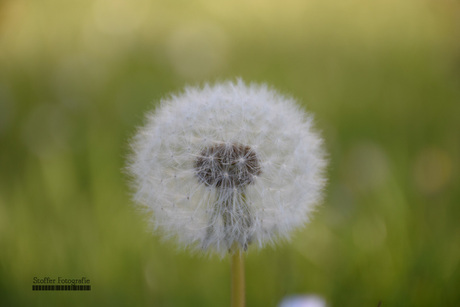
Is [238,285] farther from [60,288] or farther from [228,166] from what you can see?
[60,288]

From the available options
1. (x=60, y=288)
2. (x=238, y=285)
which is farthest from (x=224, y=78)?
(x=238, y=285)

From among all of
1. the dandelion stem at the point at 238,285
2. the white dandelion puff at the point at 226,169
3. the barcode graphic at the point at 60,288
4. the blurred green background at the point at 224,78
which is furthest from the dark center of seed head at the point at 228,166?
the barcode graphic at the point at 60,288

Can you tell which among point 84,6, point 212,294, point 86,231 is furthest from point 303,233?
point 84,6

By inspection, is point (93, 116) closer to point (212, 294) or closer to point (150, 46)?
point (150, 46)

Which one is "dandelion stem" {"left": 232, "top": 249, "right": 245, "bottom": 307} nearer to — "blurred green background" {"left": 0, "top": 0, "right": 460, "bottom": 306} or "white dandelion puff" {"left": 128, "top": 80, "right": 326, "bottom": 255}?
"white dandelion puff" {"left": 128, "top": 80, "right": 326, "bottom": 255}

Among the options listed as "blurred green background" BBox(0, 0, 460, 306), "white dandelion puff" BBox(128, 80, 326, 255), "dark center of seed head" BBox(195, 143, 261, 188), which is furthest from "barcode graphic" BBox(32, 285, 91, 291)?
"dark center of seed head" BBox(195, 143, 261, 188)
